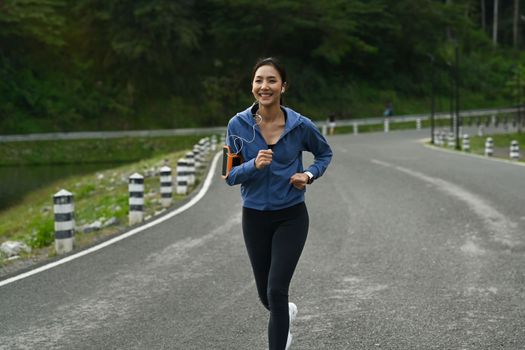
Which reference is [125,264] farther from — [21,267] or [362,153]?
[362,153]

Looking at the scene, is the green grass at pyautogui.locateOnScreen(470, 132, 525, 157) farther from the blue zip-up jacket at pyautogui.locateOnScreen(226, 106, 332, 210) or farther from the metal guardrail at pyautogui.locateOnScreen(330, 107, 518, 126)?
the blue zip-up jacket at pyautogui.locateOnScreen(226, 106, 332, 210)

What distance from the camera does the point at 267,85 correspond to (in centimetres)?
439

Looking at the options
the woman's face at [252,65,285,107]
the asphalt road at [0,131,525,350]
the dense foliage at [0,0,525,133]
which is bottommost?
the asphalt road at [0,131,525,350]

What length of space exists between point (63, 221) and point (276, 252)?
5706 mm

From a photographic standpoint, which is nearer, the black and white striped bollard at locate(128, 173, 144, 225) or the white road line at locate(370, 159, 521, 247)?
the white road line at locate(370, 159, 521, 247)

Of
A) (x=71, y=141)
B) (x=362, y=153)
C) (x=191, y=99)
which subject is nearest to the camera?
(x=362, y=153)

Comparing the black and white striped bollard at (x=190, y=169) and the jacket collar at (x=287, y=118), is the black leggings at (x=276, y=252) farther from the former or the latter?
the black and white striped bollard at (x=190, y=169)

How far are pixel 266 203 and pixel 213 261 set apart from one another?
12.7ft

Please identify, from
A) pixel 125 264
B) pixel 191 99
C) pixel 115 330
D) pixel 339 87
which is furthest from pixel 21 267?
pixel 339 87

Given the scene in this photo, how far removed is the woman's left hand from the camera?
434 centimetres

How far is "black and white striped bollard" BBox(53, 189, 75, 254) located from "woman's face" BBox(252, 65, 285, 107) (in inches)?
223

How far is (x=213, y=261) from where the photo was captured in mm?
8141

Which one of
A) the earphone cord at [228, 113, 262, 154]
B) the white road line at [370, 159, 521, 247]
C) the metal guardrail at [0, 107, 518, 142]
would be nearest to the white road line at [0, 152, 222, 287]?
the earphone cord at [228, 113, 262, 154]

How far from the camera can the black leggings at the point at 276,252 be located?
169 inches
